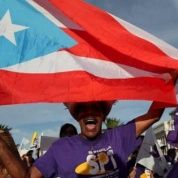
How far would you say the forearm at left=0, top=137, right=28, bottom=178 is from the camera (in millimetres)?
3547

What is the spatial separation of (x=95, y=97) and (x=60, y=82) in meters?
0.28

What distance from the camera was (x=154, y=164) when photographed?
19.3ft

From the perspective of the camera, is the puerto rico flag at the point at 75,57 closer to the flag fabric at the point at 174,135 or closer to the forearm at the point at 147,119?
the forearm at the point at 147,119

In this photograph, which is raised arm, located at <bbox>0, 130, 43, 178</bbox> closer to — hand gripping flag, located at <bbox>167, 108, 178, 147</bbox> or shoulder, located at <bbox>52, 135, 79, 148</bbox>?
shoulder, located at <bbox>52, 135, 79, 148</bbox>

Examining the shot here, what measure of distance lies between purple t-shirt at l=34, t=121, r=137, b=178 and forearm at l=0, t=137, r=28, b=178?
0.17 metres

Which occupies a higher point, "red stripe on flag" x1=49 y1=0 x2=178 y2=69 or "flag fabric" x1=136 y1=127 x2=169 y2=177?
"red stripe on flag" x1=49 y1=0 x2=178 y2=69

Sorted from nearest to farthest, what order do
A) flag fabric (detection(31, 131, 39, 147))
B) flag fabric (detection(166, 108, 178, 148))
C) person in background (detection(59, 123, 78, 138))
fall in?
flag fabric (detection(166, 108, 178, 148)), person in background (detection(59, 123, 78, 138)), flag fabric (detection(31, 131, 39, 147))

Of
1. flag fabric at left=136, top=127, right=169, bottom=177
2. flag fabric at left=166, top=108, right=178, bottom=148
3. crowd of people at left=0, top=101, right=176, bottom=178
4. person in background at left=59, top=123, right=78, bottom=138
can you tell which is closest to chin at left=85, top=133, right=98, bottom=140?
crowd of people at left=0, top=101, right=176, bottom=178

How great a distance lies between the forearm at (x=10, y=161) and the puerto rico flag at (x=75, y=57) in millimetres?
405

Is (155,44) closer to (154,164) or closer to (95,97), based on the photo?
(95,97)

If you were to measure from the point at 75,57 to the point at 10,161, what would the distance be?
3.09ft

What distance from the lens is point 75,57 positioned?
4.09 metres

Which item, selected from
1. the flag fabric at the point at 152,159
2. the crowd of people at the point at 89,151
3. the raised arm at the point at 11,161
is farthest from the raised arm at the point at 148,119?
the flag fabric at the point at 152,159

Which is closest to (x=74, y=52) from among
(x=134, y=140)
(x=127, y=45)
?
(x=127, y=45)
